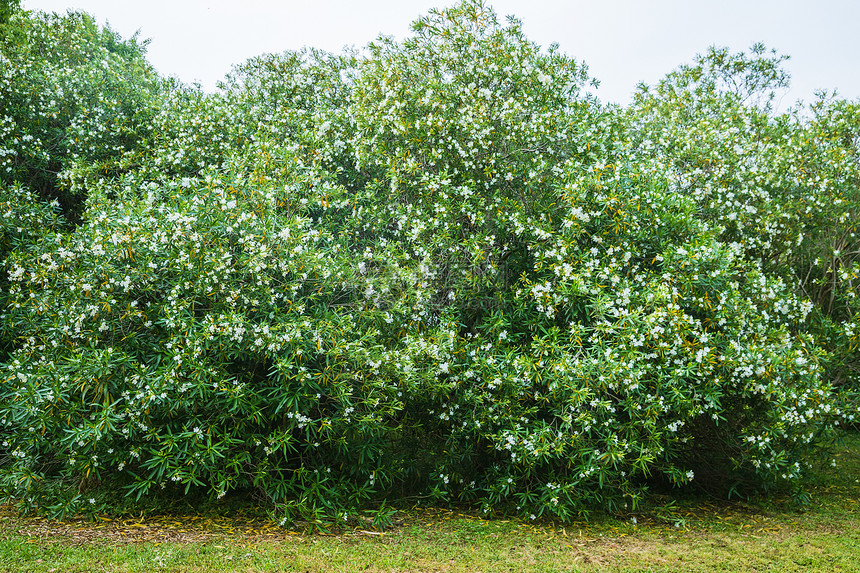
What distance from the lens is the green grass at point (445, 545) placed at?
15.6 feet

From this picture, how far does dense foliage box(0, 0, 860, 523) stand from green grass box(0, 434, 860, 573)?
368mm

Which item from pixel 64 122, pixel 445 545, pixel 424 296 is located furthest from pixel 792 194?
pixel 64 122

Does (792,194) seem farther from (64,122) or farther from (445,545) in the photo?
(64,122)

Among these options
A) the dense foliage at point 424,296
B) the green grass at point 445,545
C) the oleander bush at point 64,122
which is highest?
the oleander bush at point 64,122

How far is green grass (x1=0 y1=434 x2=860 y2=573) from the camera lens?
476cm

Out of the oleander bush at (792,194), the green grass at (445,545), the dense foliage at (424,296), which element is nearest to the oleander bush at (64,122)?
the dense foliage at (424,296)

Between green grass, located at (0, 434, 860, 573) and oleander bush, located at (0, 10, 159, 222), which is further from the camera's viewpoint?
oleander bush, located at (0, 10, 159, 222)

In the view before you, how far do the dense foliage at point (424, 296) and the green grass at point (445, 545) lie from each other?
14.5 inches

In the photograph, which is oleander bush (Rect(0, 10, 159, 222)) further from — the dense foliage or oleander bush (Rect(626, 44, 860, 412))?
oleander bush (Rect(626, 44, 860, 412))

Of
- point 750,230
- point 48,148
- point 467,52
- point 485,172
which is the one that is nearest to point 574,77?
point 467,52

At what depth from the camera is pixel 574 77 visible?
8.09m

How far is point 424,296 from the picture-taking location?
6.24 metres

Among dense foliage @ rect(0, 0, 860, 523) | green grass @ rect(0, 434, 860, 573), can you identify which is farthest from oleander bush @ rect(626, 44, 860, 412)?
green grass @ rect(0, 434, 860, 573)

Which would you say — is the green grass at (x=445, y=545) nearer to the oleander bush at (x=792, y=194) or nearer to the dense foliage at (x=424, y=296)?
the dense foliage at (x=424, y=296)
